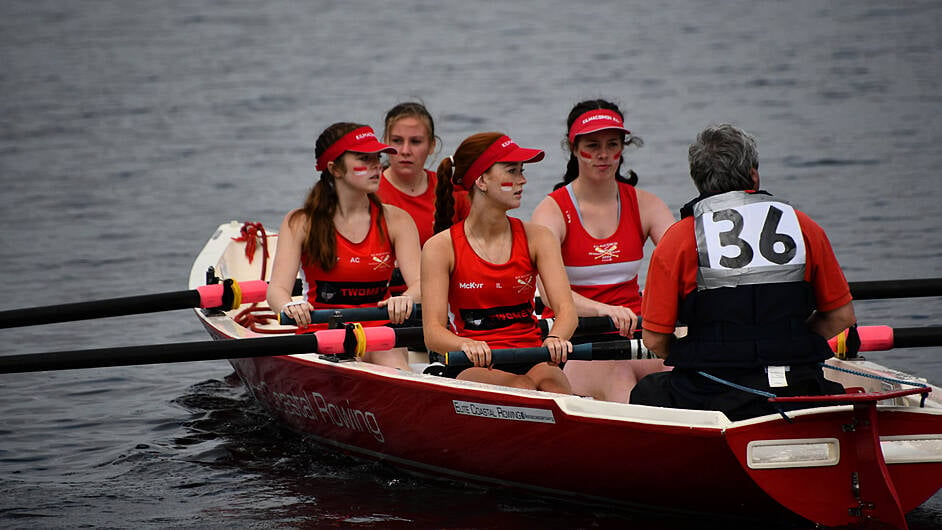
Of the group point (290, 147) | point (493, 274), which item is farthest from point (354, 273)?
point (290, 147)

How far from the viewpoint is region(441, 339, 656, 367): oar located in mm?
5738

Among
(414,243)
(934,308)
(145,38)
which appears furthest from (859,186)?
(145,38)

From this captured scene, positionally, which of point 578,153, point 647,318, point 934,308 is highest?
point 578,153

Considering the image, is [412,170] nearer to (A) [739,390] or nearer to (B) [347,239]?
(B) [347,239]

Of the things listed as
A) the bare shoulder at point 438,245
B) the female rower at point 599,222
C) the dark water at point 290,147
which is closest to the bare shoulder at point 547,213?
the female rower at point 599,222

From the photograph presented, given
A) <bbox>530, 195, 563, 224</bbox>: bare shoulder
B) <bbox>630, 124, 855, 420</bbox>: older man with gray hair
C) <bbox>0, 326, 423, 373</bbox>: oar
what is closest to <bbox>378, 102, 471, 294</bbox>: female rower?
<bbox>530, 195, 563, 224</bbox>: bare shoulder

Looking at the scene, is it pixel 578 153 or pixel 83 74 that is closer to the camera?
pixel 578 153

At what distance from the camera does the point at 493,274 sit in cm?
605

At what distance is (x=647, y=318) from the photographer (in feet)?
16.5

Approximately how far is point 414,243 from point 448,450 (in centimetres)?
154

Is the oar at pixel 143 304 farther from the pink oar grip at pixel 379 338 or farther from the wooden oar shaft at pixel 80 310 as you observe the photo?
the pink oar grip at pixel 379 338

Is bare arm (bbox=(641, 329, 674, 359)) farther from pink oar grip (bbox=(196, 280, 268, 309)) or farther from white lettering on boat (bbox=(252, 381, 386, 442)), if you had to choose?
pink oar grip (bbox=(196, 280, 268, 309))

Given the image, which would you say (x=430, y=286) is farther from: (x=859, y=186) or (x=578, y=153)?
(x=859, y=186)

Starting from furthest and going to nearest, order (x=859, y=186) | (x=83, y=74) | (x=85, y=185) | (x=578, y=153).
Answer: (x=83, y=74) → (x=85, y=185) → (x=859, y=186) → (x=578, y=153)
